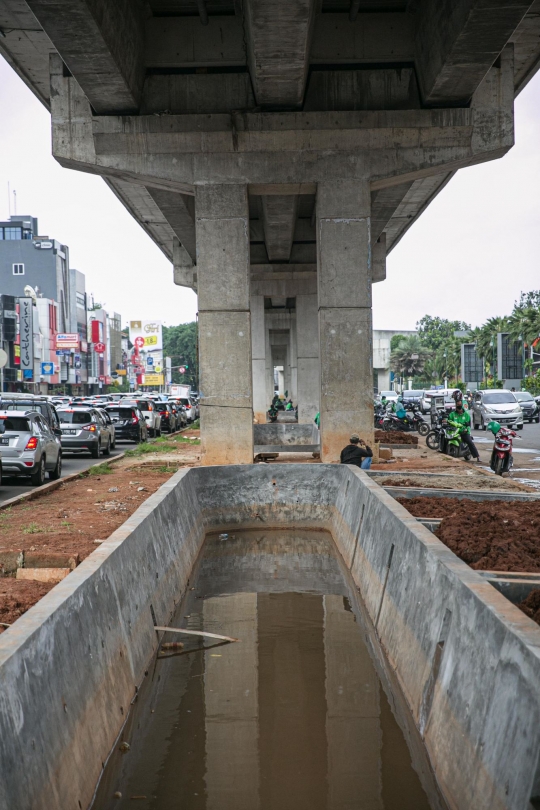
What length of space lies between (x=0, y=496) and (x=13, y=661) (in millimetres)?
14478

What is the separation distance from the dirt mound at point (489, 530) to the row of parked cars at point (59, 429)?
10.7 meters

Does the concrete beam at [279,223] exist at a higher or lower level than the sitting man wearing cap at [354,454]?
higher

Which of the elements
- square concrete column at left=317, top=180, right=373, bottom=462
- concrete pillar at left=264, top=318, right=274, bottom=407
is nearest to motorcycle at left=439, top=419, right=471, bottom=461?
square concrete column at left=317, top=180, right=373, bottom=462

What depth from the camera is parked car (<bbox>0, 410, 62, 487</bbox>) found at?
19.5 meters

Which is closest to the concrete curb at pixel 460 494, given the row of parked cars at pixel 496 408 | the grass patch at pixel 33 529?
the grass patch at pixel 33 529

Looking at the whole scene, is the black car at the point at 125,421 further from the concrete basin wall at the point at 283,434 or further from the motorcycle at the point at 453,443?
the motorcycle at the point at 453,443

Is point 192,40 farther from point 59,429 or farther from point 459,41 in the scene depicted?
point 59,429

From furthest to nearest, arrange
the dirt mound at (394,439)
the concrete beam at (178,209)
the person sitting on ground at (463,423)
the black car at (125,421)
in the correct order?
the black car at (125,421) → the dirt mound at (394,439) → the concrete beam at (178,209) → the person sitting on ground at (463,423)

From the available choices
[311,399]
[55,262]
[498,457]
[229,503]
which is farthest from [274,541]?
[55,262]

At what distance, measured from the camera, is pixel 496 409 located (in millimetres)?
39906

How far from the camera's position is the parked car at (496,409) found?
39.5 meters

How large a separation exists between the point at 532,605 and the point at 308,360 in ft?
109

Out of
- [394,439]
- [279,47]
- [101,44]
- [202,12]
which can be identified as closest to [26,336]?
[394,439]

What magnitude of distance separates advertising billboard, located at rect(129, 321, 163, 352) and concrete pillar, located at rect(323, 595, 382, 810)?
138595mm
